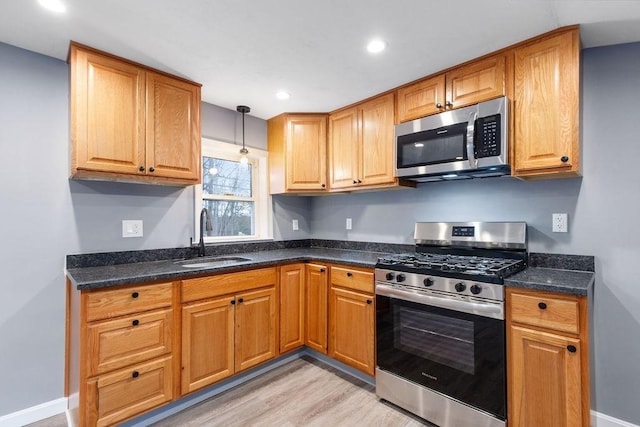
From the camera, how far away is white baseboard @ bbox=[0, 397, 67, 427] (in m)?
1.92

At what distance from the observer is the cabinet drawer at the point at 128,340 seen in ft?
5.62

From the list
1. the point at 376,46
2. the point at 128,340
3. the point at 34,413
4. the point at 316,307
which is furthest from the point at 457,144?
the point at 34,413

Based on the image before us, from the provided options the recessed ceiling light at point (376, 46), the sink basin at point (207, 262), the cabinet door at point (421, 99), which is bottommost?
the sink basin at point (207, 262)

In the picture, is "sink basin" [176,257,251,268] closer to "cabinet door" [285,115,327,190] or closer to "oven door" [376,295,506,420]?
"cabinet door" [285,115,327,190]

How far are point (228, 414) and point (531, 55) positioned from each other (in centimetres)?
300

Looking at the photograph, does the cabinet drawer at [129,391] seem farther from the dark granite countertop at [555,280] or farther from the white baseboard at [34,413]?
the dark granite countertop at [555,280]

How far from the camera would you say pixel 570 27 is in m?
1.74

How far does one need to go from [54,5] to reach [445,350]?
9.39ft

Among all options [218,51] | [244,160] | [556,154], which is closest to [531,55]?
[556,154]

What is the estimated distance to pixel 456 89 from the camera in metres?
2.22

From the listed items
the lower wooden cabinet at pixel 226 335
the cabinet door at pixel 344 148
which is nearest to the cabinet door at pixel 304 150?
the cabinet door at pixel 344 148

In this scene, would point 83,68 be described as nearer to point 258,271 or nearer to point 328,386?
point 258,271

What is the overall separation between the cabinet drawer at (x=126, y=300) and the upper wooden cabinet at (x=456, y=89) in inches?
85.5

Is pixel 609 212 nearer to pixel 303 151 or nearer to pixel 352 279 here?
pixel 352 279
